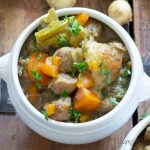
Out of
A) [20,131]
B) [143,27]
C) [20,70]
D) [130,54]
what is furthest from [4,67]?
[143,27]

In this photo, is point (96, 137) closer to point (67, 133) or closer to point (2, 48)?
point (67, 133)

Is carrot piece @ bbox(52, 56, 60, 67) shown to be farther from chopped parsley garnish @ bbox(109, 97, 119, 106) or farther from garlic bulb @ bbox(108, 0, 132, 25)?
garlic bulb @ bbox(108, 0, 132, 25)

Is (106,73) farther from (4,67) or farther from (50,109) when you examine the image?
(4,67)

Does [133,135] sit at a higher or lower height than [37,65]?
lower

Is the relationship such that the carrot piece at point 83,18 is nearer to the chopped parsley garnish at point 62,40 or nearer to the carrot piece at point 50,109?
the chopped parsley garnish at point 62,40

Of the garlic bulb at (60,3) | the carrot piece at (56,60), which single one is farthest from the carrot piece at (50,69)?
the garlic bulb at (60,3)

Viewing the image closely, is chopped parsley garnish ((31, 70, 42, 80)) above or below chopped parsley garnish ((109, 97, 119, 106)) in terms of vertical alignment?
above

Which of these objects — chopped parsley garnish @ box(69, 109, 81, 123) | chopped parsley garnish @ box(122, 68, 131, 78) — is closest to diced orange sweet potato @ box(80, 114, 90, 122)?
chopped parsley garnish @ box(69, 109, 81, 123)
